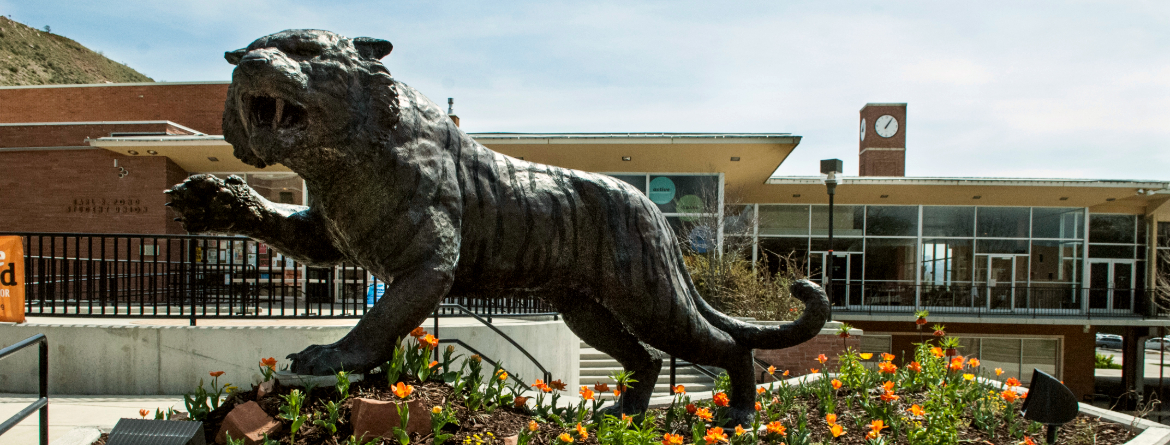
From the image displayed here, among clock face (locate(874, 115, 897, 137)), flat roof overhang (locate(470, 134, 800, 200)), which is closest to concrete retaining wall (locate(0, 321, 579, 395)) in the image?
flat roof overhang (locate(470, 134, 800, 200))

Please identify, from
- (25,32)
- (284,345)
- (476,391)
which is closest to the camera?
(476,391)

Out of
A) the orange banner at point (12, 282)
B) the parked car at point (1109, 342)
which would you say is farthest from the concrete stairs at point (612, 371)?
the parked car at point (1109, 342)

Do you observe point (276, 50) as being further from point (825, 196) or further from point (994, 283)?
point (994, 283)

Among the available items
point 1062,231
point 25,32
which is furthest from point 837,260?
point 25,32

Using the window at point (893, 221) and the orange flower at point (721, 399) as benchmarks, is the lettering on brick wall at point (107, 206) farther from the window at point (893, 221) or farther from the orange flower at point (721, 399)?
the window at point (893, 221)

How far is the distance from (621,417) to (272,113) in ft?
6.01

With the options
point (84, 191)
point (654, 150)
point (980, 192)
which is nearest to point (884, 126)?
point (980, 192)

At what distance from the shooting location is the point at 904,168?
90.3 ft

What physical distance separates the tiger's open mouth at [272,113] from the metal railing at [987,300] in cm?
Answer: 1950

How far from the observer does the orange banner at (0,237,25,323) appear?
18.9 ft

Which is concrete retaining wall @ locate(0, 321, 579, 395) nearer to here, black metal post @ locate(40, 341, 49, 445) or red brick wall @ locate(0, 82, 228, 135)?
black metal post @ locate(40, 341, 49, 445)

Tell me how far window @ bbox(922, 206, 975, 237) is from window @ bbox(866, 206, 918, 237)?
33 cm

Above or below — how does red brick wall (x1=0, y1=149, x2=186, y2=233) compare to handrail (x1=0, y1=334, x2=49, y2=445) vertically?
above

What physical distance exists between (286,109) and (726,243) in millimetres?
16807
